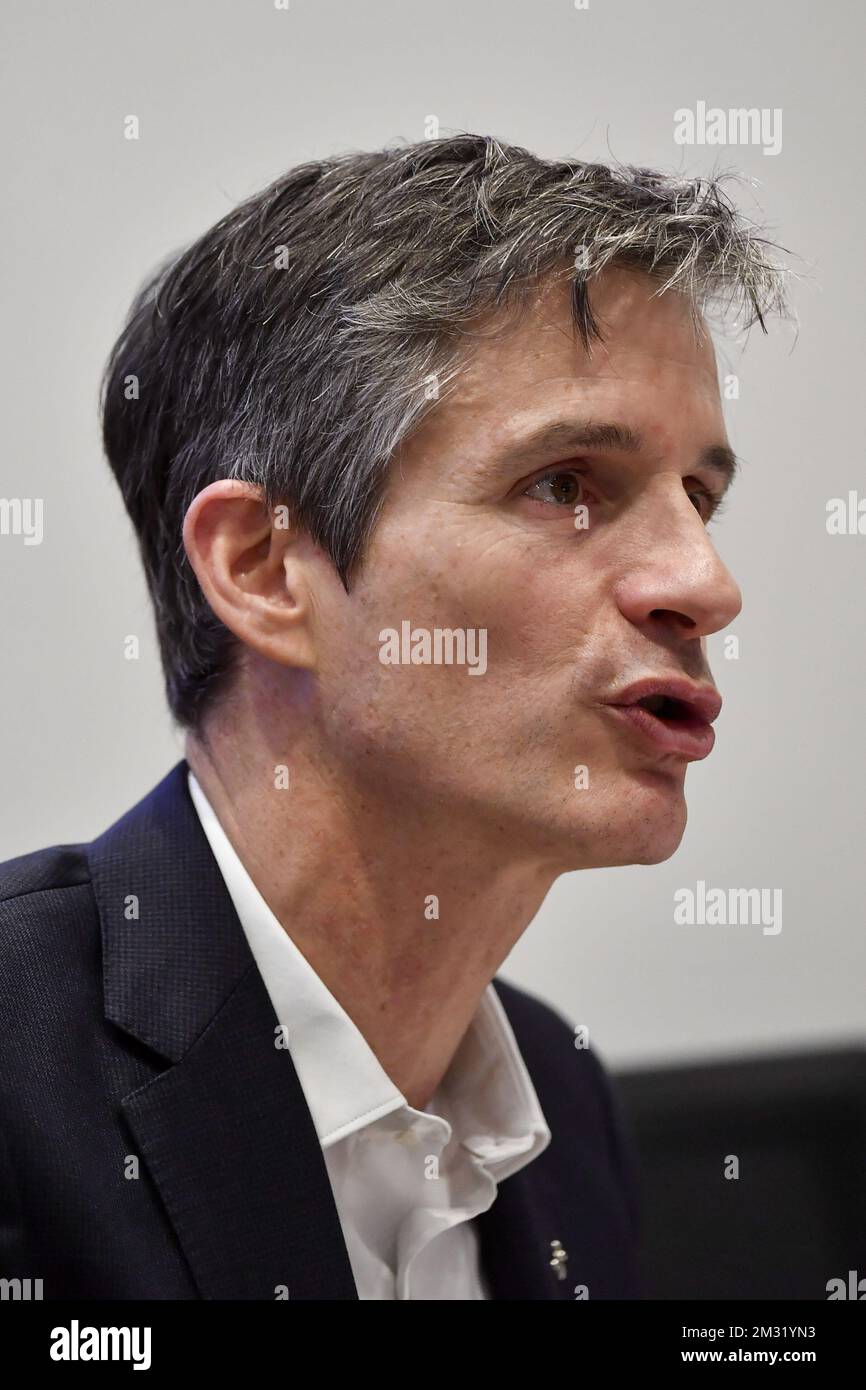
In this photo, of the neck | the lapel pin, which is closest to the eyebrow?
the neck

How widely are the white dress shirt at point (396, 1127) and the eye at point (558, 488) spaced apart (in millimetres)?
457

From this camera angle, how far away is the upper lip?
4.10 feet

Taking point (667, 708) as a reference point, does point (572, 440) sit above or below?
above

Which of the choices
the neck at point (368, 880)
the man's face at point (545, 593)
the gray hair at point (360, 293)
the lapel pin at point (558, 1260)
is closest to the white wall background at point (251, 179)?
the gray hair at point (360, 293)

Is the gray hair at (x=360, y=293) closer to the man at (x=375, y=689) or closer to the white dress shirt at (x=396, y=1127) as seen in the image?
the man at (x=375, y=689)

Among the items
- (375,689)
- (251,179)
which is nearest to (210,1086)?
(375,689)

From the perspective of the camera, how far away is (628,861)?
4.17 ft

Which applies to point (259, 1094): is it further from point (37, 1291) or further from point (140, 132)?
point (140, 132)

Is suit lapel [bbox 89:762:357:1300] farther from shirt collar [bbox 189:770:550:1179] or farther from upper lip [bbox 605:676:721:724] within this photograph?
upper lip [bbox 605:676:721:724]

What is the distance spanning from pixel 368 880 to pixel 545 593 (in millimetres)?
335

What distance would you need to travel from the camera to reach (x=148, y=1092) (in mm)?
1185

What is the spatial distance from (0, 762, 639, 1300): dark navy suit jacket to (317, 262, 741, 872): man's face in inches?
9.8

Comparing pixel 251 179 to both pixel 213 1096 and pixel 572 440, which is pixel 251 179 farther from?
pixel 213 1096

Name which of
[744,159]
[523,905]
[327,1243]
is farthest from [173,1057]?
[744,159]
